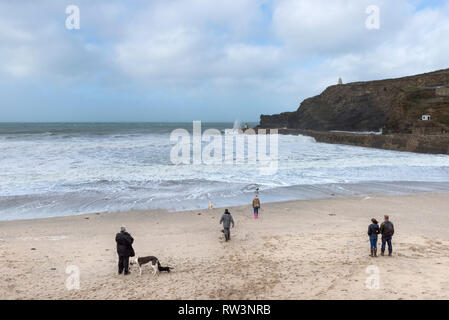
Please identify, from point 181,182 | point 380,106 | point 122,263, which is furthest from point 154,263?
point 380,106

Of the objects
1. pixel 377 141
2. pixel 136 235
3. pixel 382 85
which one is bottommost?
pixel 136 235

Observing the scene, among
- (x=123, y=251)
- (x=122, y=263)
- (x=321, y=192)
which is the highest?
(x=123, y=251)

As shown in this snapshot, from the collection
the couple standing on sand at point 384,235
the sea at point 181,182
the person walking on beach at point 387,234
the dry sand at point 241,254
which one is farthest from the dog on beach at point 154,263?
the sea at point 181,182

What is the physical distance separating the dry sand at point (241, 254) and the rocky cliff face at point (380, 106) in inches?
1120

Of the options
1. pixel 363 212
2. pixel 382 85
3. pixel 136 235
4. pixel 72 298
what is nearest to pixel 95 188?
pixel 136 235

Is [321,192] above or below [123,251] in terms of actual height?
below

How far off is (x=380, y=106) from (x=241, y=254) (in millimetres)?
54866

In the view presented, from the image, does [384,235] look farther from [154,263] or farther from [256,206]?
[154,263]

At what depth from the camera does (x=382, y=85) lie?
57906 mm

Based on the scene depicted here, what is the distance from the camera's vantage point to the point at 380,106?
55.2m

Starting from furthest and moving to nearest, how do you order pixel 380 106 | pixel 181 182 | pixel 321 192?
pixel 380 106 < pixel 181 182 < pixel 321 192

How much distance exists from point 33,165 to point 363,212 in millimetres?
21258

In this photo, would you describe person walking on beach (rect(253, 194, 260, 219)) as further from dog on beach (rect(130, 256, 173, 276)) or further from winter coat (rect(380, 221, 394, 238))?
dog on beach (rect(130, 256, 173, 276))
